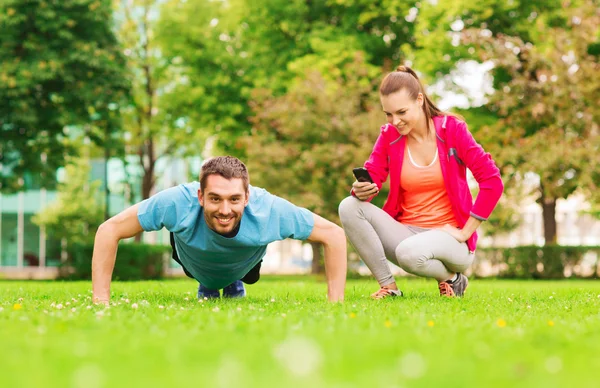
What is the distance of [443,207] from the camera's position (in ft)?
25.6

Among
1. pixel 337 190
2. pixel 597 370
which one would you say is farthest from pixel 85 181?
pixel 597 370

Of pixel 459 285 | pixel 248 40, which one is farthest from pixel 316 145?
pixel 459 285

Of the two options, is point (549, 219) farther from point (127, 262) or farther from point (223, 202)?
point (223, 202)

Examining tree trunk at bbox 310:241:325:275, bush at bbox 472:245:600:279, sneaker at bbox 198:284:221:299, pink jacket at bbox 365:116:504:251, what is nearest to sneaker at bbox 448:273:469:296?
pink jacket at bbox 365:116:504:251

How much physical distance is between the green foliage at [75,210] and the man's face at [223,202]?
2214 centimetres

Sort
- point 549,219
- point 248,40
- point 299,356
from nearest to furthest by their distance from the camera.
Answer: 1. point 299,356
2. point 549,219
3. point 248,40

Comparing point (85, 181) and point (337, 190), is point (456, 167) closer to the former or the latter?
point (337, 190)

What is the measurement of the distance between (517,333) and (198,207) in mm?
3087

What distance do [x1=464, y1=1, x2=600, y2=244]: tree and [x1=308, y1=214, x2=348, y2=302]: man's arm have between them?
54.0 ft

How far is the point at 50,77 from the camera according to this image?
2081cm

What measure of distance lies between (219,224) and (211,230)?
219mm

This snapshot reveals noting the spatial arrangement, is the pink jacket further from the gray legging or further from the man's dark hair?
the man's dark hair

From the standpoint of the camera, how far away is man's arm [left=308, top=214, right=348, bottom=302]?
6641mm

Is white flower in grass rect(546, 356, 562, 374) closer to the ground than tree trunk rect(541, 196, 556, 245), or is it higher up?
closer to the ground
